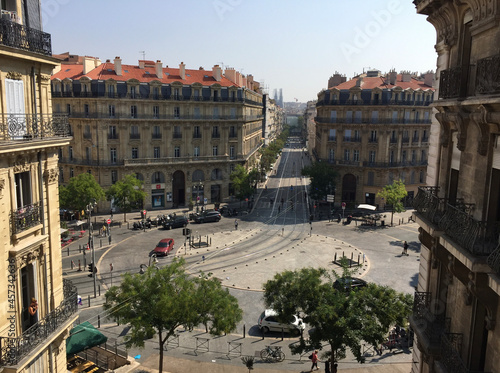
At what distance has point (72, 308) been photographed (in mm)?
14570

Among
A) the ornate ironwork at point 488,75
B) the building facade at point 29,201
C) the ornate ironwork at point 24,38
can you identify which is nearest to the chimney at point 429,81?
the ornate ironwork at point 488,75

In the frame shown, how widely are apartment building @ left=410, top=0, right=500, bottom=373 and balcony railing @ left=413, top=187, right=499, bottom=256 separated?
0.8 inches

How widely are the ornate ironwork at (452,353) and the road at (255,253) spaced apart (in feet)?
52.7

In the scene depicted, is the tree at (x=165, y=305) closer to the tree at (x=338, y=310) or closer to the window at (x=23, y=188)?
the tree at (x=338, y=310)

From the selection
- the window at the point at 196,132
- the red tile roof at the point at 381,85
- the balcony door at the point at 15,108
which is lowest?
the window at the point at 196,132

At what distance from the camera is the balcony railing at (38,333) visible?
36.3 ft

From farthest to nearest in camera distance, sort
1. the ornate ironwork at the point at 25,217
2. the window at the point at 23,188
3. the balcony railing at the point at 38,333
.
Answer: the window at the point at 23,188
the ornate ironwork at the point at 25,217
the balcony railing at the point at 38,333

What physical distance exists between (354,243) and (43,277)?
119ft

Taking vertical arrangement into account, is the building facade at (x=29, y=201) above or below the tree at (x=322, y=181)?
above

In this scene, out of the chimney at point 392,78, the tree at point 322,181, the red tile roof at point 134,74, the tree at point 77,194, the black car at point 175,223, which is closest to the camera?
the tree at point 77,194

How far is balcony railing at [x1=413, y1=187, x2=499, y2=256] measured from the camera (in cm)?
910

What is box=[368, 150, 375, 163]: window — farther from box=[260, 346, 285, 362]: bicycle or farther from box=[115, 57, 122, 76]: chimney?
box=[260, 346, 285, 362]: bicycle

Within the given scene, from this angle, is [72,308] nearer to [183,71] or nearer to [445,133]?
[445,133]

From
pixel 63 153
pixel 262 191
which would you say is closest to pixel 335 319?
pixel 63 153
